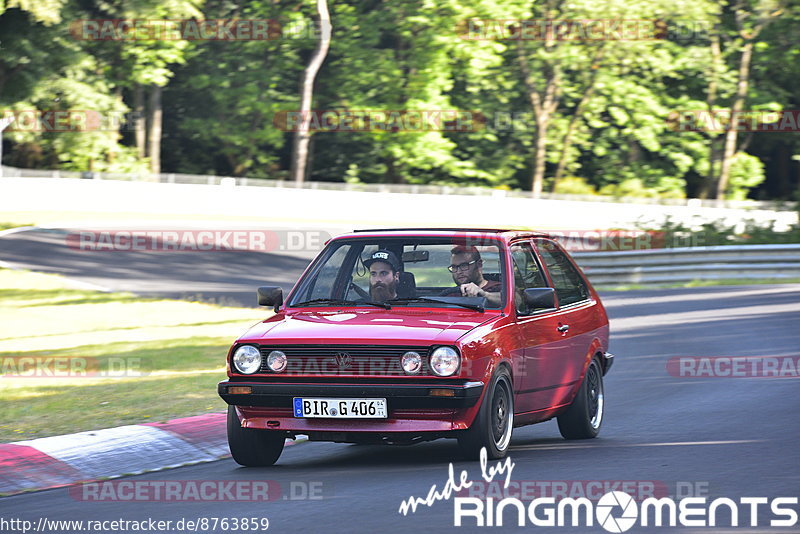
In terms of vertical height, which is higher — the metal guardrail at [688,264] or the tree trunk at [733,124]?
the tree trunk at [733,124]

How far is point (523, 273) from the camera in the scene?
29.4 ft

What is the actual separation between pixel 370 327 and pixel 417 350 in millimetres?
399

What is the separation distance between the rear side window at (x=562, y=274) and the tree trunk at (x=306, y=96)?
Answer: 41.8 m

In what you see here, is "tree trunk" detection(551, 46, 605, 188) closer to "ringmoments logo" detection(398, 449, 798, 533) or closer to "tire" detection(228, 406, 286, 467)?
"tire" detection(228, 406, 286, 467)

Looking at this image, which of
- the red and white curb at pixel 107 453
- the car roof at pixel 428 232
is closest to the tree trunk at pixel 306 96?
the red and white curb at pixel 107 453

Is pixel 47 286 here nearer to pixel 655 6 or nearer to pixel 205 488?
pixel 205 488

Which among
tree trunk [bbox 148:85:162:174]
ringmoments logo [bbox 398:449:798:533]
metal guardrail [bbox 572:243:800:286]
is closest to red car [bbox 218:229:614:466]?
ringmoments logo [bbox 398:449:798:533]

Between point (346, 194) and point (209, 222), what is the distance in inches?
211

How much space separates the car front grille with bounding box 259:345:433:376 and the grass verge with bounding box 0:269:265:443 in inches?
120

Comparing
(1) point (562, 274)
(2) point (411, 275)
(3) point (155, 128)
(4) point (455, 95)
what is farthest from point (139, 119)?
(2) point (411, 275)

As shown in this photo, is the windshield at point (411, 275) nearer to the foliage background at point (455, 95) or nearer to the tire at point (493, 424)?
the tire at point (493, 424)

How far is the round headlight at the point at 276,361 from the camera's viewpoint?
25.3 feet

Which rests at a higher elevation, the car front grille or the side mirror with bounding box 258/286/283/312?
the side mirror with bounding box 258/286/283/312

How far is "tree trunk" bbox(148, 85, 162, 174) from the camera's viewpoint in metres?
52.3
